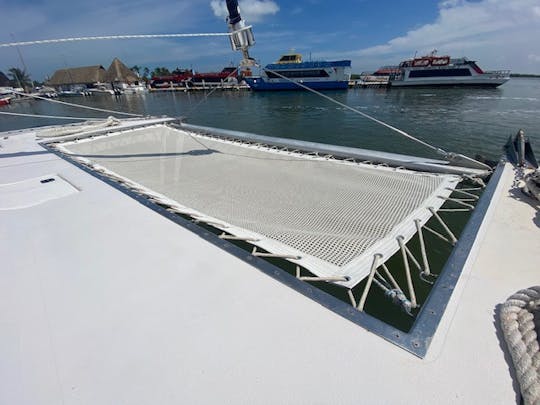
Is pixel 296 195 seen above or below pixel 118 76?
below

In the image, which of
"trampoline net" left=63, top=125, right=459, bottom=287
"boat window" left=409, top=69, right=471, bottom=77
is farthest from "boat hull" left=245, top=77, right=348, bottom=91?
"trampoline net" left=63, top=125, right=459, bottom=287

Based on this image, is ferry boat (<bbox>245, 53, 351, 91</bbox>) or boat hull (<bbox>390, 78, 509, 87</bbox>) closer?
boat hull (<bbox>390, 78, 509, 87</bbox>)

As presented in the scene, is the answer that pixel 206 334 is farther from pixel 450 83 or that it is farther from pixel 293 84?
pixel 450 83

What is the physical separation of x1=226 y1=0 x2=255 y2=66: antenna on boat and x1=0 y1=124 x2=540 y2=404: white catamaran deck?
2890 mm

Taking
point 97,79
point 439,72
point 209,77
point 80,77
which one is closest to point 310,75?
point 439,72

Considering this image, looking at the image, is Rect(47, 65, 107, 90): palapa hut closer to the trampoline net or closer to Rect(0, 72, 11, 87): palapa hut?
Rect(0, 72, 11, 87): palapa hut

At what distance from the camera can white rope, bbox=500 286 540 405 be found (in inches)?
29.7

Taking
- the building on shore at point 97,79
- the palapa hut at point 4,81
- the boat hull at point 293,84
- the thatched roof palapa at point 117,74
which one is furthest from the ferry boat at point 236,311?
the palapa hut at point 4,81

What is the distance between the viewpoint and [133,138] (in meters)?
5.16

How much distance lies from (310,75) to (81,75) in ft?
160

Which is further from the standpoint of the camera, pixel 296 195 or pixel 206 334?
pixel 296 195

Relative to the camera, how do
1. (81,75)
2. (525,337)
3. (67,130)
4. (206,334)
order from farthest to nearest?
(81,75)
(67,130)
(206,334)
(525,337)

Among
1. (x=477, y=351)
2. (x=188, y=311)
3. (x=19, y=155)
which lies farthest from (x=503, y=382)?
(x=19, y=155)

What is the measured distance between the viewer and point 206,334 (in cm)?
101
